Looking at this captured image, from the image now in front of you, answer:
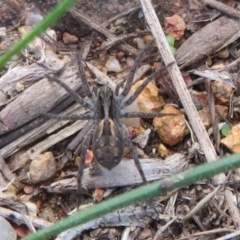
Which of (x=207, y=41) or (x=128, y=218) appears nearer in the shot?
(x=128, y=218)

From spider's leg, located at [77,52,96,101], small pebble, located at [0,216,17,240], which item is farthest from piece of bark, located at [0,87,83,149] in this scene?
small pebble, located at [0,216,17,240]

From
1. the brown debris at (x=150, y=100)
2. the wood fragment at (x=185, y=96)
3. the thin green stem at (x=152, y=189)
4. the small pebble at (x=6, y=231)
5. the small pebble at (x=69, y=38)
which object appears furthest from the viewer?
the small pebble at (x=69, y=38)

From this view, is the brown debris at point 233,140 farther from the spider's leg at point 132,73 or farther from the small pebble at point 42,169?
the small pebble at point 42,169

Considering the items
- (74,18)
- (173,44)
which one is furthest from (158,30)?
(74,18)

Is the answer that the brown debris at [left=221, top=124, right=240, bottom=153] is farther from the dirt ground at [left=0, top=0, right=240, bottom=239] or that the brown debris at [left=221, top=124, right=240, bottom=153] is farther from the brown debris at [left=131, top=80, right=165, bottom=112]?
the brown debris at [left=131, top=80, right=165, bottom=112]

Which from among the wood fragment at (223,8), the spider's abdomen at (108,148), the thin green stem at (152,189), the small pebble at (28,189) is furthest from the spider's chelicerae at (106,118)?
the thin green stem at (152,189)

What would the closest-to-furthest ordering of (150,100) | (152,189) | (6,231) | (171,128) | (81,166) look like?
(152,189) < (6,231) < (81,166) < (171,128) < (150,100)

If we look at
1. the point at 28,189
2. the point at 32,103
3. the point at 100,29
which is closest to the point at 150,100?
the point at 100,29

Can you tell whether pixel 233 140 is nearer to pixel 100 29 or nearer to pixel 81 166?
pixel 81 166
